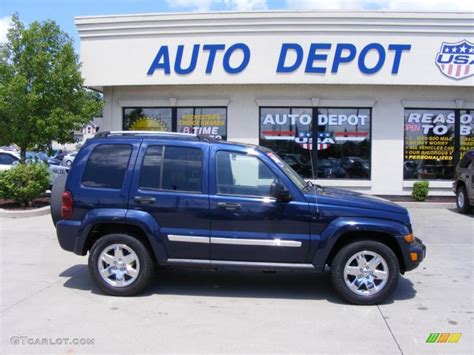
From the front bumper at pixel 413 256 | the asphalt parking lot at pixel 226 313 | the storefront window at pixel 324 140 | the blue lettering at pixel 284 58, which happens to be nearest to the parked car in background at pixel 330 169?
the storefront window at pixel 324 140

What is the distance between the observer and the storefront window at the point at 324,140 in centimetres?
1516

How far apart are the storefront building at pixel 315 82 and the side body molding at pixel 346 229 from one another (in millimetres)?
9327

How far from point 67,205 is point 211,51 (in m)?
9.65

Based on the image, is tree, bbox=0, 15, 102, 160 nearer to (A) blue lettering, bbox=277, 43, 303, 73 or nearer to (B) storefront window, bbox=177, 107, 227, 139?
(B) storefront window, bbox=177, 107, 227, 139

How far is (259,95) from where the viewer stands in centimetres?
1526

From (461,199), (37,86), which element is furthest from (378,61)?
(37,86)

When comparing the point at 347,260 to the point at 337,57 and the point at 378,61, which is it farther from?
the point at 378,61

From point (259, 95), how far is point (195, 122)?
218cm

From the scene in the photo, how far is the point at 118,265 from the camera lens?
232 inches

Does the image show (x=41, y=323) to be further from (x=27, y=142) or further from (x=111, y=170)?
(x=27, y=142)

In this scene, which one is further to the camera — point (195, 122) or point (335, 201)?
point (195, 122)

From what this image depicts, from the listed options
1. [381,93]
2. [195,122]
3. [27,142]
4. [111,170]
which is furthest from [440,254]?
[27,142]

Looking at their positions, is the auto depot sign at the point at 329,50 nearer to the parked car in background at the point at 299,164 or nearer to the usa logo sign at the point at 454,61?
the usa logo sign at the point at 454,61

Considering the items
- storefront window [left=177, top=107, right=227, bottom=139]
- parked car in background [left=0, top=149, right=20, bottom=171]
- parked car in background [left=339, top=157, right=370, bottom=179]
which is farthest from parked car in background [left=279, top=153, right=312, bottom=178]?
parked car in background [left=0, top=149, right=20, bottom=171]
